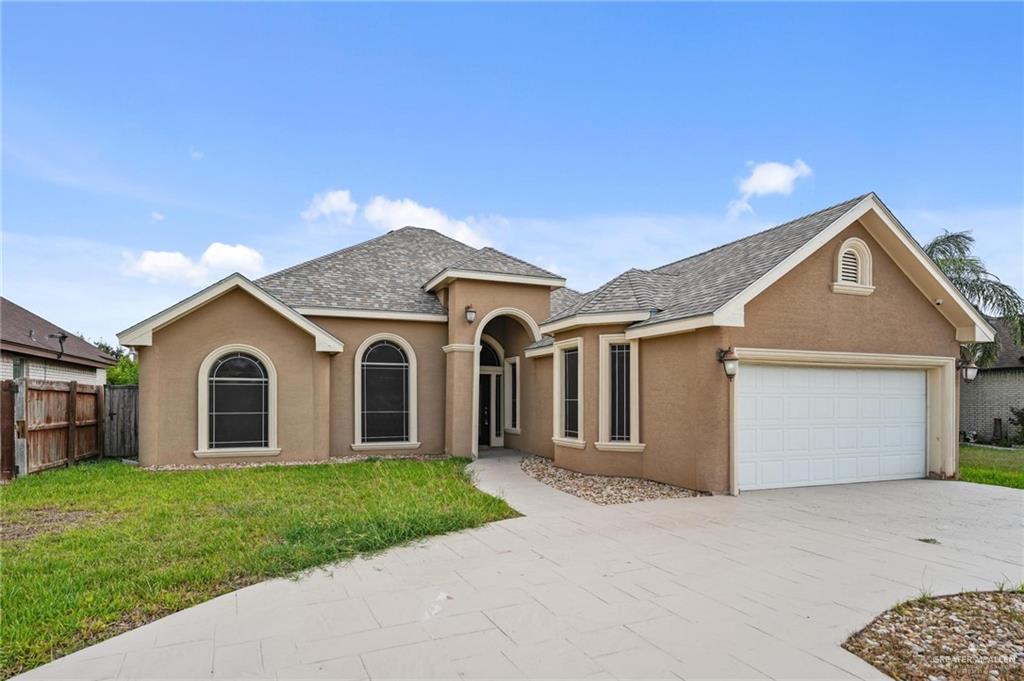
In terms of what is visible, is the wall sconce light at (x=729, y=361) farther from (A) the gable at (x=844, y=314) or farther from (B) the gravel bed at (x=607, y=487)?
(B) the gravel bed at (x=607, y=487)

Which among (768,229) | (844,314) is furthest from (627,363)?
(768,229)

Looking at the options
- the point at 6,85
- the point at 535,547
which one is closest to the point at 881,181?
the point at 535,547

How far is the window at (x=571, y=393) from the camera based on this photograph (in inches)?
490

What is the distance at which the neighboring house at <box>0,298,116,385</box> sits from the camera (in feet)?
50.9

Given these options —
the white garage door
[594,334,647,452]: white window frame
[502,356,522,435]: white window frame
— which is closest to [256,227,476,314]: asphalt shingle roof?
[502,356,522,435]: white window frame

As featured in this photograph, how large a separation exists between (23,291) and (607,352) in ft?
66.8

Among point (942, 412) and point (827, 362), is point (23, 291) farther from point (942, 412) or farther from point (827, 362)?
point (942, 412)

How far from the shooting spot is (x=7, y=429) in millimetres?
11164

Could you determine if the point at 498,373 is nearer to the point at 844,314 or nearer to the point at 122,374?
the point at 844,314

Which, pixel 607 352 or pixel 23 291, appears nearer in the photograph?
pixel 607 352

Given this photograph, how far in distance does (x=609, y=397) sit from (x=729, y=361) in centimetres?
275

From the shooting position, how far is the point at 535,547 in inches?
267

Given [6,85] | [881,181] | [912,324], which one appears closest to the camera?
[6,85]

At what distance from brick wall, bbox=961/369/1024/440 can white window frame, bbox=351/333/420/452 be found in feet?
70.3
